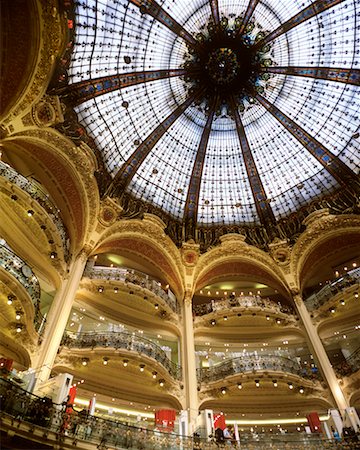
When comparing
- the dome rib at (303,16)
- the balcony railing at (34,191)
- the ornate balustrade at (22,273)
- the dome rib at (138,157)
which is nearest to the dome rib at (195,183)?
the dome rib at (138,157)

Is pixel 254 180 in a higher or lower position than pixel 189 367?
higher

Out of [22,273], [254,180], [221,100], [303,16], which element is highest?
[221,100]

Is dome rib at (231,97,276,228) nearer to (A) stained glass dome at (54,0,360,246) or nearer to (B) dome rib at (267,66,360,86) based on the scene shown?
(A) stained glass dome at (54,0,360,246)

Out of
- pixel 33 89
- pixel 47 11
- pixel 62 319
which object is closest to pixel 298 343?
pixel 62 319

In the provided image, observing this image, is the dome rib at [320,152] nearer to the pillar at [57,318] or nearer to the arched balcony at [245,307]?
the arched balcony at [245,307]

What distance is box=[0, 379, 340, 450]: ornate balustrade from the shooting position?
9711 mm

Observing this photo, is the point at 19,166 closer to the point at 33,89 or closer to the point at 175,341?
the point at 33,89

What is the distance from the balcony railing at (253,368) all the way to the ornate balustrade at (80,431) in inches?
196

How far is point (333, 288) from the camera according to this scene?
21203 mm

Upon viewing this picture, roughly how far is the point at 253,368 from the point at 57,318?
1063cm

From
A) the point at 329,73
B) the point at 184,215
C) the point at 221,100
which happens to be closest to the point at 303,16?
the point at 329,73

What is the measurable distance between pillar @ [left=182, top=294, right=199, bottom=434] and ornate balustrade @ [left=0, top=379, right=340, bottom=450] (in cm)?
253

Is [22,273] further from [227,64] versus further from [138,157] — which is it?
[227,64]

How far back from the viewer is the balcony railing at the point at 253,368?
18469mm
